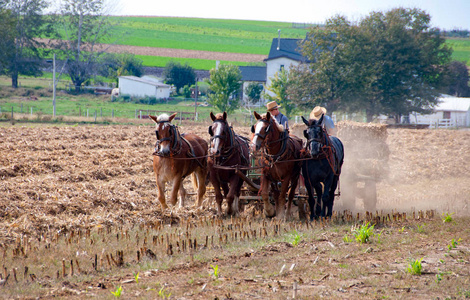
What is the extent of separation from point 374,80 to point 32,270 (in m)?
42.1

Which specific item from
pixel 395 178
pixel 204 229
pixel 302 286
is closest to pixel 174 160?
pixel 204 229

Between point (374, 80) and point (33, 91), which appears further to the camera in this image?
point (33, 91)

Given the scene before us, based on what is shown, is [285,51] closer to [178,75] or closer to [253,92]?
[253,92]

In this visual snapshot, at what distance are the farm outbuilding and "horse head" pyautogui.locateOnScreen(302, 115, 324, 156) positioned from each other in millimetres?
56928

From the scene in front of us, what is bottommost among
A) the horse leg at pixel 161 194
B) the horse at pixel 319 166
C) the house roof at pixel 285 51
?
the horse leg at pixel 161 194

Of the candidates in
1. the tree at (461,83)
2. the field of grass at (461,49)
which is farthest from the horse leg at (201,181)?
the field of grass at (461,49)

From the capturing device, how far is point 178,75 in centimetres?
7688

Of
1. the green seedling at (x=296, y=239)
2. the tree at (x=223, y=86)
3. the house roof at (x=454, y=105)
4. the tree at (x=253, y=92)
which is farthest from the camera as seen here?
the tree at (x=253, y=92)

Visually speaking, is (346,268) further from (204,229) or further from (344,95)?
(344,95)

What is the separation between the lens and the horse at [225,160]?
10.9 m

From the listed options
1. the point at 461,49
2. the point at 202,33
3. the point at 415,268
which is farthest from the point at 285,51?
the point at 415,268

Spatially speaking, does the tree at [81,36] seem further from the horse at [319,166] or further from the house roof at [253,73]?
the horse at [319,166]

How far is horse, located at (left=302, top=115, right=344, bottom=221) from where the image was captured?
1049 centimetres

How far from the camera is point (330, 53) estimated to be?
4888 centimetres
